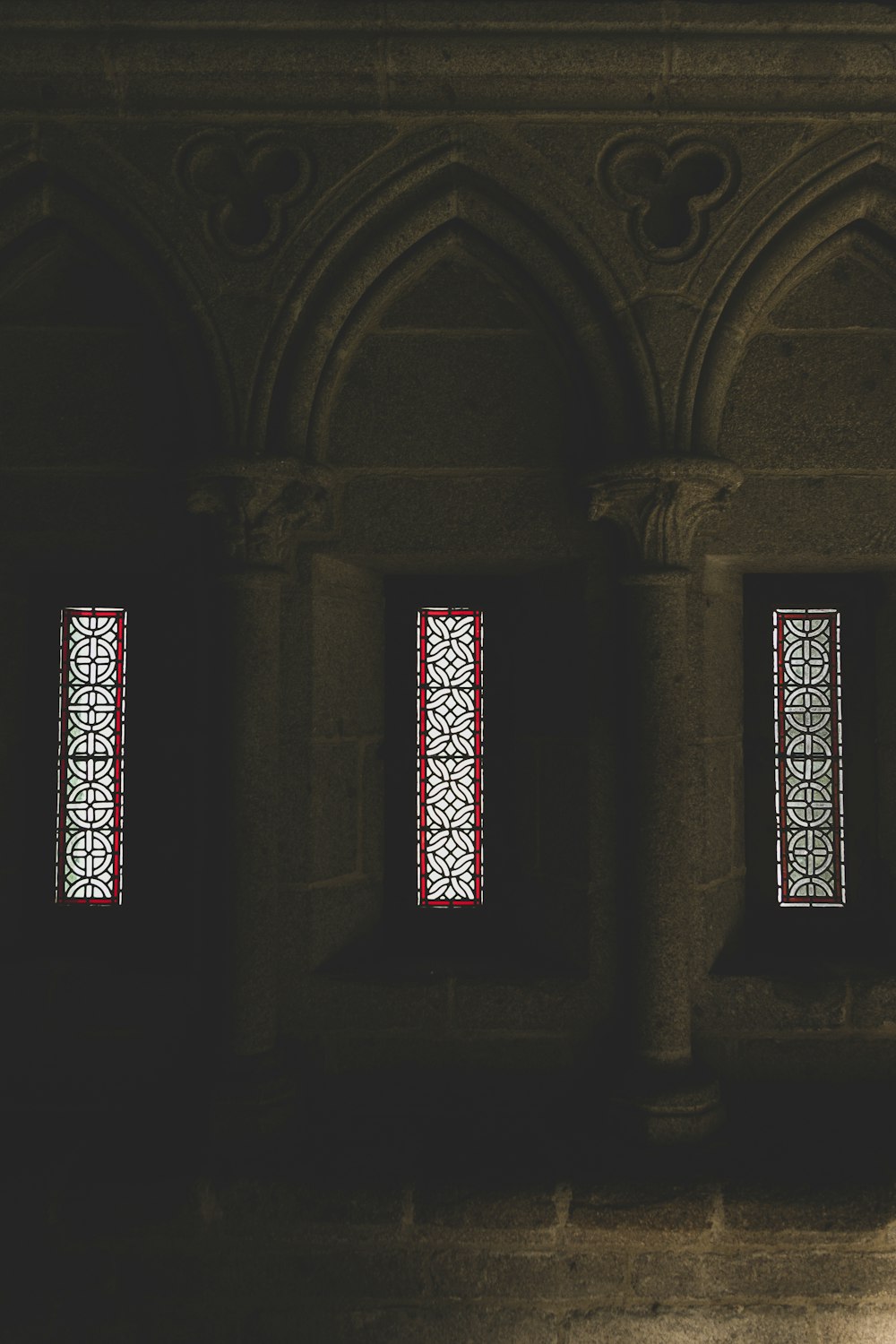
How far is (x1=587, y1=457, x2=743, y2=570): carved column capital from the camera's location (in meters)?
2.56

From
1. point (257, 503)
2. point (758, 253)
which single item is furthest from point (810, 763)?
point (257, 503)

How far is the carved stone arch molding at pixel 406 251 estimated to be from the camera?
2646 mm

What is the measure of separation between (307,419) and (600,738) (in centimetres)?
117

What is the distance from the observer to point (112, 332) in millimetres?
2814

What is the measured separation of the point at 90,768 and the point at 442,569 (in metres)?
1.20

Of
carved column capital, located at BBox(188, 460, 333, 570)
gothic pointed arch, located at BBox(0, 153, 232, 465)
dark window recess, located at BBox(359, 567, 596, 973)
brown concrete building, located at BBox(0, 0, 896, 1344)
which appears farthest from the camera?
dark window recess, located at BBox(359, 567, 596, 973)

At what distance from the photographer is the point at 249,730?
8.59 ft

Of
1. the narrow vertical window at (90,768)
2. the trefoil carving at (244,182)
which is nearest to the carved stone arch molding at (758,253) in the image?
the trefoil carving at (244,182)

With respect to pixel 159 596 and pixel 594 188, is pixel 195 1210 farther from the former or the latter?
pixel 594 188

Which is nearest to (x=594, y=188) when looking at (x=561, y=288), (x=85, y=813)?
(x=561, y=288)

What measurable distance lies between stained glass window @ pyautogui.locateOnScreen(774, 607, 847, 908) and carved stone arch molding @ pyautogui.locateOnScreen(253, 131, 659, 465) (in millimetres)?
878

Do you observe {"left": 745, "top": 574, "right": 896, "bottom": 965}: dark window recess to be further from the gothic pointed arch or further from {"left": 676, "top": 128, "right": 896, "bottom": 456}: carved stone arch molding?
the gothic pointed arch

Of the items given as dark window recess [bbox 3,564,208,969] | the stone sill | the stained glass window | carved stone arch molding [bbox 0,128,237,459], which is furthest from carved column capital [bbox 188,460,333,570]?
the stained glass window

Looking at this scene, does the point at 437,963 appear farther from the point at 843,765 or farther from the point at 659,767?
the point at 843,765
